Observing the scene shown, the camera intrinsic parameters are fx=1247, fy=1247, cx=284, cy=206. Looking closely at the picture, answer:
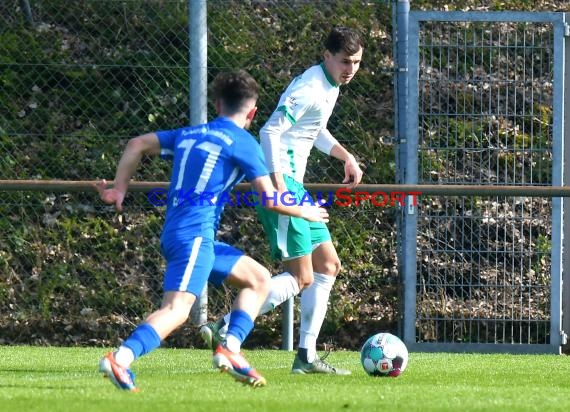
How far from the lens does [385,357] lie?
24.1 feet

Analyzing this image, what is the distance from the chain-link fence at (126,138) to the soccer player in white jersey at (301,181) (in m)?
3.40

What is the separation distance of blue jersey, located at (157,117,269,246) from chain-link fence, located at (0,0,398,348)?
202 inches

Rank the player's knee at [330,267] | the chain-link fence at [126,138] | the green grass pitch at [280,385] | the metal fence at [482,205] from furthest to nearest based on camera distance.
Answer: the chain-link fence at [126,138] → the metal fence at [482,205] → the player's knee at [330,267] → the green grass pitch at [280,385]

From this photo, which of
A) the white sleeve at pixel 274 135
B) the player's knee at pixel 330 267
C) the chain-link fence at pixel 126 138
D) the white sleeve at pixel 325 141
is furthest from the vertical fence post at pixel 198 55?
the white sleeve at pixel 274 135

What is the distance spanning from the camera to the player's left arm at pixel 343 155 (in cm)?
799

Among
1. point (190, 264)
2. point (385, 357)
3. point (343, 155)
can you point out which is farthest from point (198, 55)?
point (190, 264)

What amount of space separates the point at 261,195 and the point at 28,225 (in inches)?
232

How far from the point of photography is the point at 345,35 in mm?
7664

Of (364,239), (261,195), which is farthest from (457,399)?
(364,239)

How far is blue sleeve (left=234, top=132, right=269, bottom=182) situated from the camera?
6.08m

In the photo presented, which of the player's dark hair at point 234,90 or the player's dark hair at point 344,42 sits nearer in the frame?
the player's dark hair at point 234,90

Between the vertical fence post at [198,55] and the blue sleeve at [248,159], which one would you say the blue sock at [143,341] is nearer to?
the blue sleeve at [248,159]

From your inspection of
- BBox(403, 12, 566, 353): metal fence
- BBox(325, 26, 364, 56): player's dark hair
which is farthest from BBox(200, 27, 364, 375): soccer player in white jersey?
BBox(403, 12, 566, 353): metal fence

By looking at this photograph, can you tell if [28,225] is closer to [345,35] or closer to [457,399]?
[345,35]
